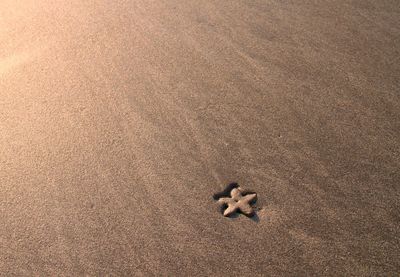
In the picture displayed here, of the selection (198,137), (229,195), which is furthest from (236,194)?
(198,137)

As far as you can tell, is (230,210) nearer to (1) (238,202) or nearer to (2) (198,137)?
(1) (238,202)

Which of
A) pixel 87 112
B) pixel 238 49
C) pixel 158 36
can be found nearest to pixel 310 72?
pixel 238 49

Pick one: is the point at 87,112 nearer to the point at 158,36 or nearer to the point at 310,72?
the point at 158,36

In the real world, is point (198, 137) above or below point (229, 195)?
above

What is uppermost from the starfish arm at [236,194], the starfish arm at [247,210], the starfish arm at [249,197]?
the starfish arm at [236,194]

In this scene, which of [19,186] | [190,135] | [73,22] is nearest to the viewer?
[19,186]
